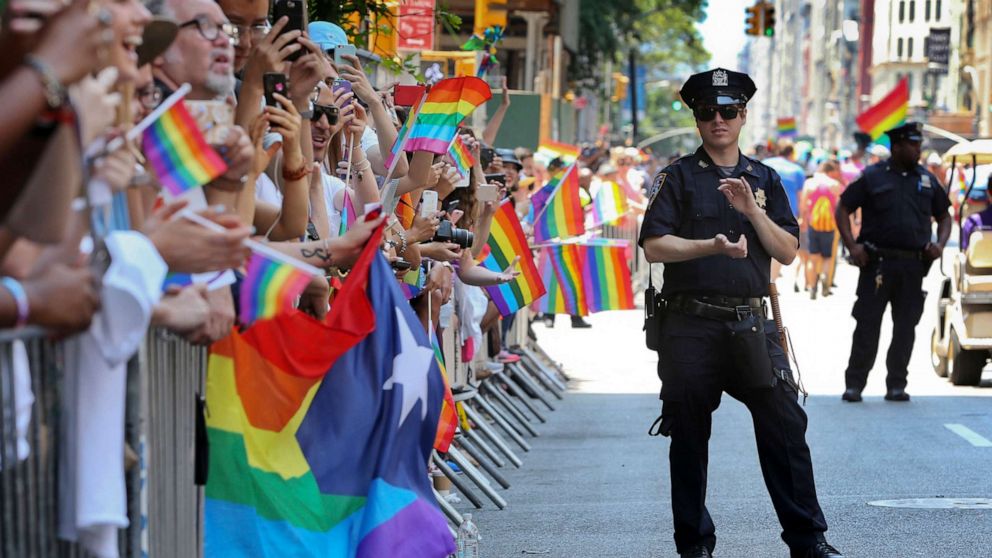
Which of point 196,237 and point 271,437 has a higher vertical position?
point 196,237

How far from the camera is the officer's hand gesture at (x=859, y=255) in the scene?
14297mm

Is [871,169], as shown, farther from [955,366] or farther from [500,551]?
[500,551]

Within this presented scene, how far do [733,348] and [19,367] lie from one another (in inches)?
174

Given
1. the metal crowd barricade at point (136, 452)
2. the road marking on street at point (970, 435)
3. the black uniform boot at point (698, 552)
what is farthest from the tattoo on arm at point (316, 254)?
the road marking on street at point (970, 435)

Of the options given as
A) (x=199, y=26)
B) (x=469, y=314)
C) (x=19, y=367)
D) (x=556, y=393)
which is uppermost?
(x=199, y=26)

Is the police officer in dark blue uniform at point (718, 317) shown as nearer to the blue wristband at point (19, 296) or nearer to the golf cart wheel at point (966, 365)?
the blue wristband at point (19, 296)

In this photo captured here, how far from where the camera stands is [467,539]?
7.32 meters

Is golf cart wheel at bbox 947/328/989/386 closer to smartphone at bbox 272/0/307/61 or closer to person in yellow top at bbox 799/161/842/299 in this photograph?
smartphone at bbox 272/0/307/61

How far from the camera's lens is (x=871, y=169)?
14523 mm

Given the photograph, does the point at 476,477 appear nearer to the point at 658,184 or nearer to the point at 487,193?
the point at 487,193

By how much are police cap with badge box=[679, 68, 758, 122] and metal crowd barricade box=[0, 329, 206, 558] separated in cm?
325

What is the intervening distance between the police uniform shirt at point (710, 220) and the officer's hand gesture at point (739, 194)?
169mm

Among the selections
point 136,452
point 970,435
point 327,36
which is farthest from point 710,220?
point 970,435

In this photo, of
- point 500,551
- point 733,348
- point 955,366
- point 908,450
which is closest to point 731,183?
point 733,348
